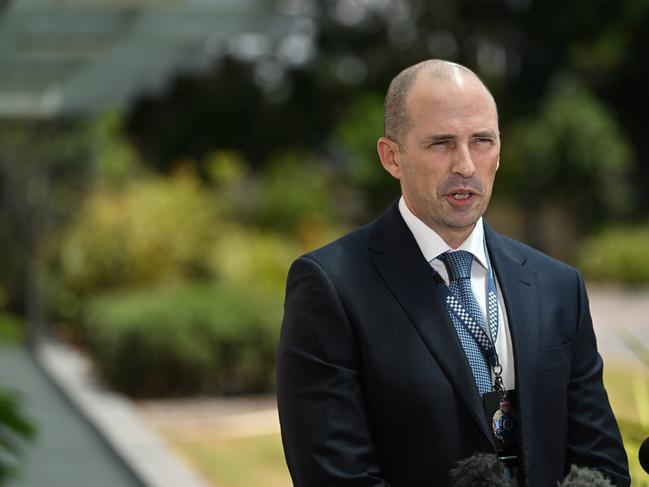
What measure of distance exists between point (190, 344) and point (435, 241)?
8850mm

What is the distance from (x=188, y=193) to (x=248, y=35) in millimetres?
5787

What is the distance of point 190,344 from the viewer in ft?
36.0

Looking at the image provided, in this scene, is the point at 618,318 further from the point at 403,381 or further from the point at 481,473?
the point at 481,473

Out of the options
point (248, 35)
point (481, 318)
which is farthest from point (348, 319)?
point (248, 35)

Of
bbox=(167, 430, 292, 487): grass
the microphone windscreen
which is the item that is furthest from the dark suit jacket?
bbox=(167, 430, 292, 487): grass

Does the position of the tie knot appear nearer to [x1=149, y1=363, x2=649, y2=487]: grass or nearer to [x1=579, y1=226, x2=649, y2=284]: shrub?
[x1=149, y1=363, x2=649, y2=487]: grass

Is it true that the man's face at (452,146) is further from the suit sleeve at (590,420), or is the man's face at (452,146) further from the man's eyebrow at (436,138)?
the suit sleeve at (590,420)

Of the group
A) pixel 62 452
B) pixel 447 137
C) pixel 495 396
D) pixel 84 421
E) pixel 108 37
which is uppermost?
pixel 108 37

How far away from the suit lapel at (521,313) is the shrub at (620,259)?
21.8 m

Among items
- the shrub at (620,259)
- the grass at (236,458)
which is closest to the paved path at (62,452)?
the grass at (236,458)

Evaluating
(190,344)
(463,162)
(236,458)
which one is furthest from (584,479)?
(190,344)

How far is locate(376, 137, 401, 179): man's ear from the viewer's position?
2.23m

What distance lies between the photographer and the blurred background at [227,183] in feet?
32.3

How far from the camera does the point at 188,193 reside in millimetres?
16562
